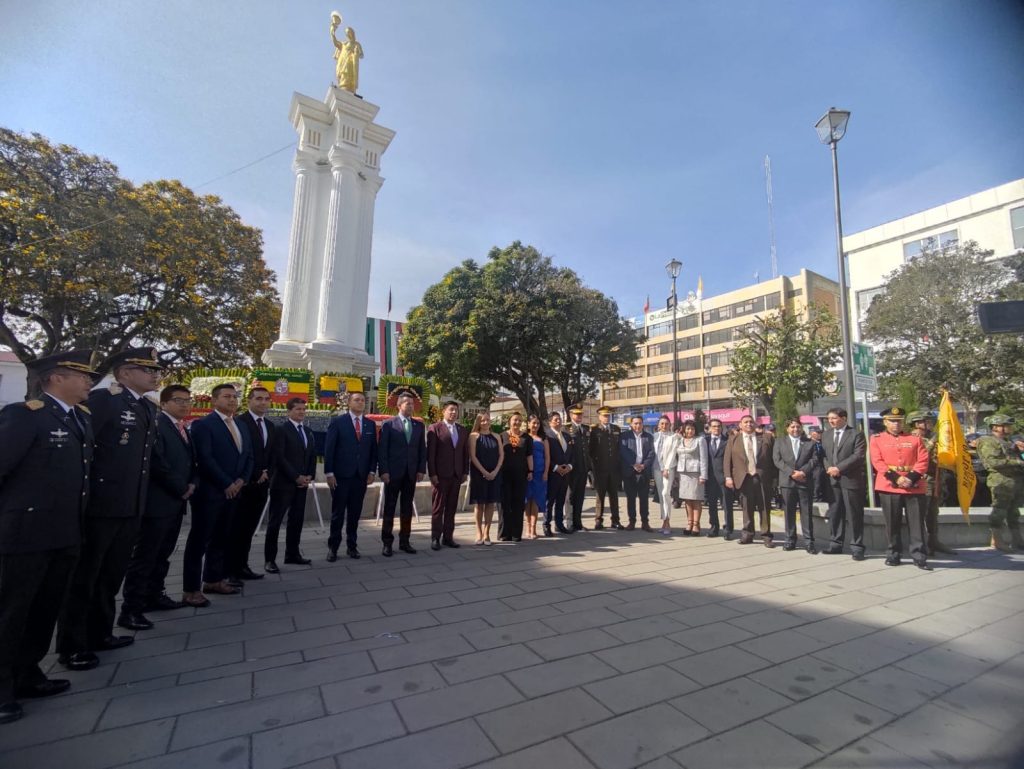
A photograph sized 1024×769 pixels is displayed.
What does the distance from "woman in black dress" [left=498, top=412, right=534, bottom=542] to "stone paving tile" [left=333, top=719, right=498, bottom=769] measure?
15.8 ft

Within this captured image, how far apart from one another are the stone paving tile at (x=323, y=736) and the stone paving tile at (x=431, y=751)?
6cm

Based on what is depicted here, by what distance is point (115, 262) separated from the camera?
55.3 feet

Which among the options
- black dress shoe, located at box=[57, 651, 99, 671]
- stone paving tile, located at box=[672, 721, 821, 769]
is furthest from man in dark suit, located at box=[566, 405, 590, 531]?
black dress shoe, located at box=[57, 651, 99, 671]

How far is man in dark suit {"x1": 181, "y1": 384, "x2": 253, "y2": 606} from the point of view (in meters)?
4.41

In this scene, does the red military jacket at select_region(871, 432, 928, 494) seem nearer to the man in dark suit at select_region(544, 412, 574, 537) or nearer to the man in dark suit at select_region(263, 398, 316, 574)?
the man in dark suit at select_region(544, 412, 574, 537)

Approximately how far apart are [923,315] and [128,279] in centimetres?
3266

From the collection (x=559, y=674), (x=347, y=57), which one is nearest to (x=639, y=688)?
(x=559, y=674)

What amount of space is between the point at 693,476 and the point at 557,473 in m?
2.21

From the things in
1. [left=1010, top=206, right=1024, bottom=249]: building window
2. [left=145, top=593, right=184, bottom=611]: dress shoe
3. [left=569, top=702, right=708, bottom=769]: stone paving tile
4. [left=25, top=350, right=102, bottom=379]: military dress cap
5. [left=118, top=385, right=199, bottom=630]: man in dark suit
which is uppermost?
[left=1010, top=206, right=1024, bottom=249]: building window

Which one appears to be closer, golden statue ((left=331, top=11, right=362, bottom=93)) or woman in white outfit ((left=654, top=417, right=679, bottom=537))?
woman in white outfit ((left=654, top=417, right=679, bottom=537))

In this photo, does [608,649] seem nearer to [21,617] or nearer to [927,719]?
[927,719]

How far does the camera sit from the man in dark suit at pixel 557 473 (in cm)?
784

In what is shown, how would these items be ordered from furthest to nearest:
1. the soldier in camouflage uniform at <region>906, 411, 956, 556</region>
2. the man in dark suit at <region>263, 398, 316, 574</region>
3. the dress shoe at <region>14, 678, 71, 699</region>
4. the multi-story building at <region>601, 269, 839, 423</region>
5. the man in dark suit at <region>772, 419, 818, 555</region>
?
the multi-story building at <region>601, 269, 839, 423</region> → the man in dark suit at <region>772, 419, 818, 555</region> → the soldier in camouflage uniform at <region>906, 411, 956, 556</region> → the man in dark suit at <region>263, 398, 316, 574</region> → the dress shoe at <region>14, 678, 71, 699</region>

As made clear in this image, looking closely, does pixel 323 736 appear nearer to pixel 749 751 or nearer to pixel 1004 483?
pixel 749 751
